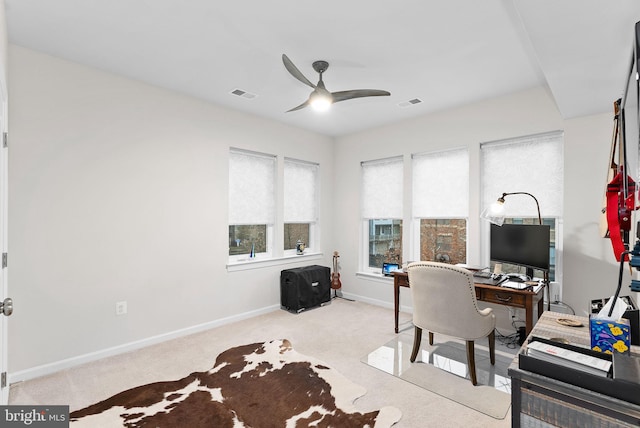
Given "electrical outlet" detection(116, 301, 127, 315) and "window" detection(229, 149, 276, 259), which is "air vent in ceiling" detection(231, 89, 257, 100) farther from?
"electrical outlet" detection(116, 301, 127, 315)

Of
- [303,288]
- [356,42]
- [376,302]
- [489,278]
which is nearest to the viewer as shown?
[356,42]

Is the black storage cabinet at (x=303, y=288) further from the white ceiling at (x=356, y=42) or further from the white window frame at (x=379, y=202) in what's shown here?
the white ceiling at (x=356, y=42)

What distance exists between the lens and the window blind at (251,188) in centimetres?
415

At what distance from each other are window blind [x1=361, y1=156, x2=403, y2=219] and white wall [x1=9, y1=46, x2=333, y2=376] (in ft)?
6.31

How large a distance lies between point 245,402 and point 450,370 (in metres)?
1.72

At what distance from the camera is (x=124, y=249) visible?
3.17 meters

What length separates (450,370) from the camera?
2.77m

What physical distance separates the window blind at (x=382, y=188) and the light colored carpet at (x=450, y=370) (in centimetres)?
188

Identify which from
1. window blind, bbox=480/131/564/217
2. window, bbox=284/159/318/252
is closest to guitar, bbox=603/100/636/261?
window blind, bbox=480/131/564/217

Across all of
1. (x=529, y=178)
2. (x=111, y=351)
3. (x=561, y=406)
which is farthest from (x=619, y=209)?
(x=111, y=351)

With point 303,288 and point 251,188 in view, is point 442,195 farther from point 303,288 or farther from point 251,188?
point 251,188

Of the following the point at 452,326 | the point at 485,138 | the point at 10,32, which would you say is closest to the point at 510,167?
the point at 485,138

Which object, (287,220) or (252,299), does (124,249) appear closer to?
(252,299)

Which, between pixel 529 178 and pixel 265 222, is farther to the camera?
pixel 265 222
